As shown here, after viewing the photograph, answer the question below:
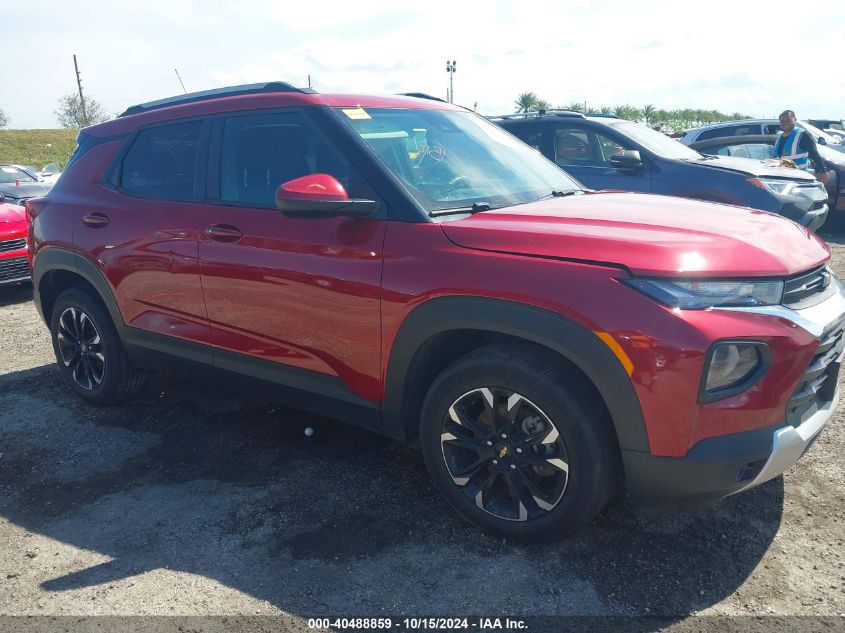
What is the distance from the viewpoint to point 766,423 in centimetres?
238

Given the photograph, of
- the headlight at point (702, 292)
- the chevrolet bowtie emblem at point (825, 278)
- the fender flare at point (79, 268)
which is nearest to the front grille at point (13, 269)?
the fender flare at point (79, 268)

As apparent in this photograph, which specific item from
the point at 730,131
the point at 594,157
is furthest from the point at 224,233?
the point at 730,131

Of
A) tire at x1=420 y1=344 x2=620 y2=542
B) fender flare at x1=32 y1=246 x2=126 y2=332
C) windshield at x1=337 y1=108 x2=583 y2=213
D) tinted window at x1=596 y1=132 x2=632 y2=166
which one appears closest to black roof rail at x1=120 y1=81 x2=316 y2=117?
windshield at x1=337 y1=108 x2=583 y2=213

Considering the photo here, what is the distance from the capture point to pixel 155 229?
380cm

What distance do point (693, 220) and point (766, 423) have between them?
91cm

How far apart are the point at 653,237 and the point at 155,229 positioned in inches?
103

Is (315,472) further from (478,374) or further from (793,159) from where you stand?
(793,159)

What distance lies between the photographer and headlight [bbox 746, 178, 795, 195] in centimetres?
752

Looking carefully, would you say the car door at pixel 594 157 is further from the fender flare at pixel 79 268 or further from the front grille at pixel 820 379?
the fender flare at pixel 79 268

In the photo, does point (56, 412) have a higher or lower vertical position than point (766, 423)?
lower

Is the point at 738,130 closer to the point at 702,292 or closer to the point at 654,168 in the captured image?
the point at 654,168

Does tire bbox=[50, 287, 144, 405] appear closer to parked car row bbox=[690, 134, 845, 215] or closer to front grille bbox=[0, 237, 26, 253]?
front grille bbox=[0, 237, 26, 253]

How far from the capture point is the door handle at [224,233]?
3.42 meters

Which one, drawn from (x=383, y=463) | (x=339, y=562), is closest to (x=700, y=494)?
(x=339, y=562)
